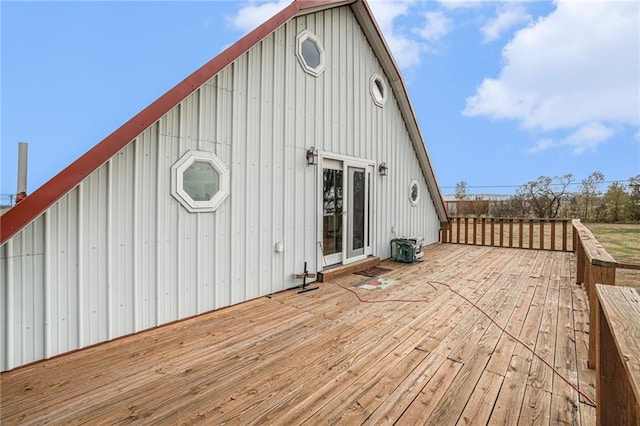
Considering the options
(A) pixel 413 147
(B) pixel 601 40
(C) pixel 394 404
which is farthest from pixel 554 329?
(B) pixel 601 40

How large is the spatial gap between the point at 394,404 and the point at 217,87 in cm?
339

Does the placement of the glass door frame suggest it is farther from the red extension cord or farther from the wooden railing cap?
the wooden railing cap

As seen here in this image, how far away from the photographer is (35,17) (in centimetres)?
396

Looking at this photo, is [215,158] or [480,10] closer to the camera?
[215,158]

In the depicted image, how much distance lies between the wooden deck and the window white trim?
417 cm

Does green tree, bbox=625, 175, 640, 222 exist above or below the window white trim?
below

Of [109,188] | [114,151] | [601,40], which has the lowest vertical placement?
[109,188]

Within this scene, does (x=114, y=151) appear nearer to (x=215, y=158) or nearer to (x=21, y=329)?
(x=215, y=158)

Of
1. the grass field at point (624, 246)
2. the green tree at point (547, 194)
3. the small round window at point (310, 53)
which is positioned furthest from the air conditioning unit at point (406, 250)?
the green tree at point (547, 194)

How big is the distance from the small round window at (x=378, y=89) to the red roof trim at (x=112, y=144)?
277cm

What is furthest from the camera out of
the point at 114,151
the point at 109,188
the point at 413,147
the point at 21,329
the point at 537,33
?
the point at 537,33

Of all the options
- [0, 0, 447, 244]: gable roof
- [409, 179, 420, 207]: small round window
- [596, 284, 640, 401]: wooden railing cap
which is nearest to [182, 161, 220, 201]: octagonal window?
[0, 0, 447, 244]: gable roof

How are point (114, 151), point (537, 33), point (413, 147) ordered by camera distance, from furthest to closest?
1. point (537, 33)
2. point (413, 147)
3. point (114, 151)

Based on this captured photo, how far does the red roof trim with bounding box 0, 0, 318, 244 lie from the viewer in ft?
6.16
